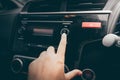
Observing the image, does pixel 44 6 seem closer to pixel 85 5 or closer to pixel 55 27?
pixel 55 27

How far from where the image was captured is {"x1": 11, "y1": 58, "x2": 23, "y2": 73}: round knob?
250 cm

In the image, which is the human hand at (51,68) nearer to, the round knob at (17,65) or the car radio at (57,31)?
the car radio at (57,31)

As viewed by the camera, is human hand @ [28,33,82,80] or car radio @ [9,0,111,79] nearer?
human hand @ [28,33,82,80]

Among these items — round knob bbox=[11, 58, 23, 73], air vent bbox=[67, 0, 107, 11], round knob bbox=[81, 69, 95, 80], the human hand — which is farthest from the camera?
round knob bbox=[11, 58, 23, 73]

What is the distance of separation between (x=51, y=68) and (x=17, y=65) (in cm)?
86

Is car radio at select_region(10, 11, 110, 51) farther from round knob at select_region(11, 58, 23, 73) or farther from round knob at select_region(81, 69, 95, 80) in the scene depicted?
round knob at select_region(81, 69, 95, 80)

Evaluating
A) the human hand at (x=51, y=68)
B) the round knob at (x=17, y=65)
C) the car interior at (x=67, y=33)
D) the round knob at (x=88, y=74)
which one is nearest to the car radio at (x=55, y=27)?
the car interior at (x=67, y=33)

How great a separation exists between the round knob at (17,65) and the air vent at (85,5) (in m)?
0.58

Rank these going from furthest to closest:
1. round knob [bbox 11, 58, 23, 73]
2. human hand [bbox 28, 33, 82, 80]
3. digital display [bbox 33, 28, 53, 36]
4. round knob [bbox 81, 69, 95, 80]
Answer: round knob [bbox 11, 58, 23, 73] < digital display [bbox 33, 28, 53, 36] < round knob [bbox 81, 69, 95, 80] < human hand [bbox 28, 33, 82, 80]

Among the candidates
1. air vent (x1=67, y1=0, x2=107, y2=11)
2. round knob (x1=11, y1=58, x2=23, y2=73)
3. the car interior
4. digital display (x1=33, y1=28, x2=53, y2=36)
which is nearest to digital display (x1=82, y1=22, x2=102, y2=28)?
the car interior

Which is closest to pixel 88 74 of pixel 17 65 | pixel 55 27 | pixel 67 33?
pixel 67 33

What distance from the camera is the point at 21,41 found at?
101 inches

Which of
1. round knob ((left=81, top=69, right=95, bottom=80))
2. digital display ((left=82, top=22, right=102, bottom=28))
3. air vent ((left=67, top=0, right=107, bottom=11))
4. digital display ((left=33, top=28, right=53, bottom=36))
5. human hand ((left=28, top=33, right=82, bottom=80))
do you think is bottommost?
round knob ((left=81, top=69, right=95, bottom=80))

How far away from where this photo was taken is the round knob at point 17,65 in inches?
98.2
